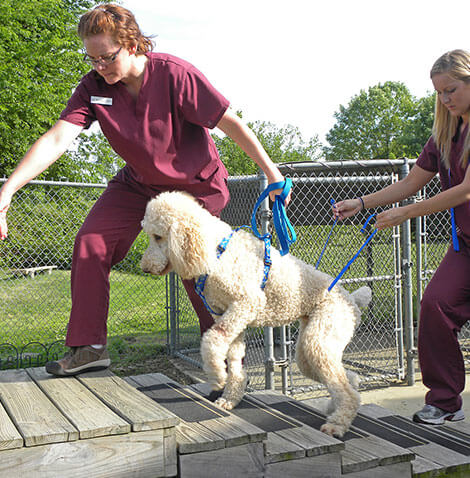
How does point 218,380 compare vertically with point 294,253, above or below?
below

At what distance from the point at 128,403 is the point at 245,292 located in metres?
0.81

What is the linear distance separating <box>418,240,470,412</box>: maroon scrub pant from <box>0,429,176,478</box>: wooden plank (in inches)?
68.8

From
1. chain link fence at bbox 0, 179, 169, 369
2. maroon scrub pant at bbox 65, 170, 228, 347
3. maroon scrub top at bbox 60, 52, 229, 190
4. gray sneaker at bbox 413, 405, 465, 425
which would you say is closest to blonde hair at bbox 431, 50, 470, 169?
maroon scrub top at bbox 60, 52, 229, 190

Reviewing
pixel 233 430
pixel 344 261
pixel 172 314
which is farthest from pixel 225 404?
pixel 344 261

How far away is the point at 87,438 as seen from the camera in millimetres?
2391

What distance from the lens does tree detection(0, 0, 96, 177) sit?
52.6 feet

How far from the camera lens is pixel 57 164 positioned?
19.0m

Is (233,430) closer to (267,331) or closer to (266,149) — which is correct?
(267,331)

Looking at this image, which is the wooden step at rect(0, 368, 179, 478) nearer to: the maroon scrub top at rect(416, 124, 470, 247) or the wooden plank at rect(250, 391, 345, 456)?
the wooden plank at rect(250, 391, 345, 456)

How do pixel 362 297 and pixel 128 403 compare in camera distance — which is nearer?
pixel 128 403

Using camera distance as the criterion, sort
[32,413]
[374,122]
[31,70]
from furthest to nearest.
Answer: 1. [374,122]
2. [31,70]
3. [32,413]

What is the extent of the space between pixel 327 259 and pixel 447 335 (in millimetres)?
4654

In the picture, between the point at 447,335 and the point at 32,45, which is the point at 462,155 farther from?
the point at 32,45

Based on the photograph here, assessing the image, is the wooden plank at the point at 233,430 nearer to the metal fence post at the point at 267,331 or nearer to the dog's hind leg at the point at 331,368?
the dog's hind leg at the point at 331,368
